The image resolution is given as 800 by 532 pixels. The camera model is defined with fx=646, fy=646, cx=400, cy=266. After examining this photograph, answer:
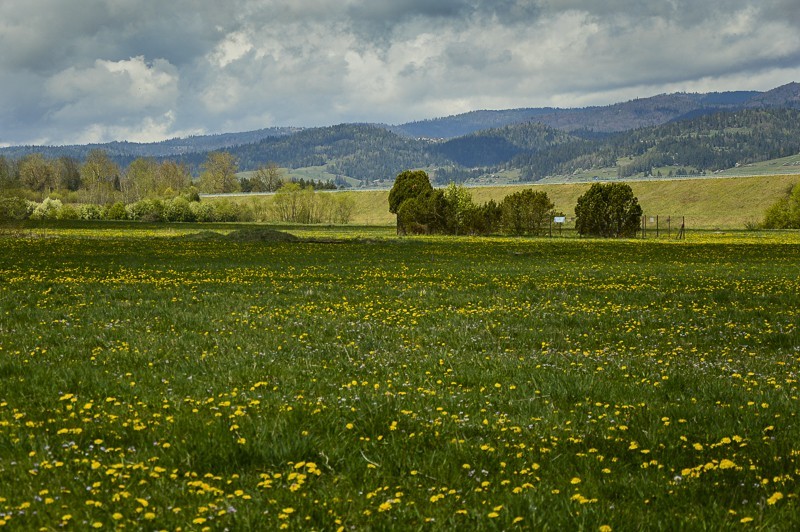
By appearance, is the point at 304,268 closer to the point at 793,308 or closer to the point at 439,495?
the point at 793,308

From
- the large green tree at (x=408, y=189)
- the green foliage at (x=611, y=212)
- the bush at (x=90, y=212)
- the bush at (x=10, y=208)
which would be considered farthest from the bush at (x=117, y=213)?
the green foliage at (x=611, y=212)

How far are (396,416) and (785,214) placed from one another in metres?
111

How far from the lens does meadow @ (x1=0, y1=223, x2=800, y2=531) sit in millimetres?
5277

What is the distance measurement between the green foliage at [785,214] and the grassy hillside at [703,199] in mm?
23979

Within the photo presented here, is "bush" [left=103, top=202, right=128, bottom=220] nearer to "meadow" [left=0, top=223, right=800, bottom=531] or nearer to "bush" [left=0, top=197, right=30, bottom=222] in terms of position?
"bush" [left=0, top=197, right=30, bottom=222]

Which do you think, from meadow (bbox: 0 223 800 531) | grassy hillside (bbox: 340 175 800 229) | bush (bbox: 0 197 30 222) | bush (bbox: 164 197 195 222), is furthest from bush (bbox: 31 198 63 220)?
meadow (bbox: 0 223 800 531)

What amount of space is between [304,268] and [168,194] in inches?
6592

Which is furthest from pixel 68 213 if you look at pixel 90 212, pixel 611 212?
pixel 611 212

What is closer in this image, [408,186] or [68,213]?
[408,186]

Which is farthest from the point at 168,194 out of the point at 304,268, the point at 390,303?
the point at 390,303

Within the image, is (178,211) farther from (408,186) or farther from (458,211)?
(458,211)

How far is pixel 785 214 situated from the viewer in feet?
330

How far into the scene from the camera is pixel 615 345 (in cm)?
1284

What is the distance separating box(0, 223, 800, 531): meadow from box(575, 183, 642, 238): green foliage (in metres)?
68.4
